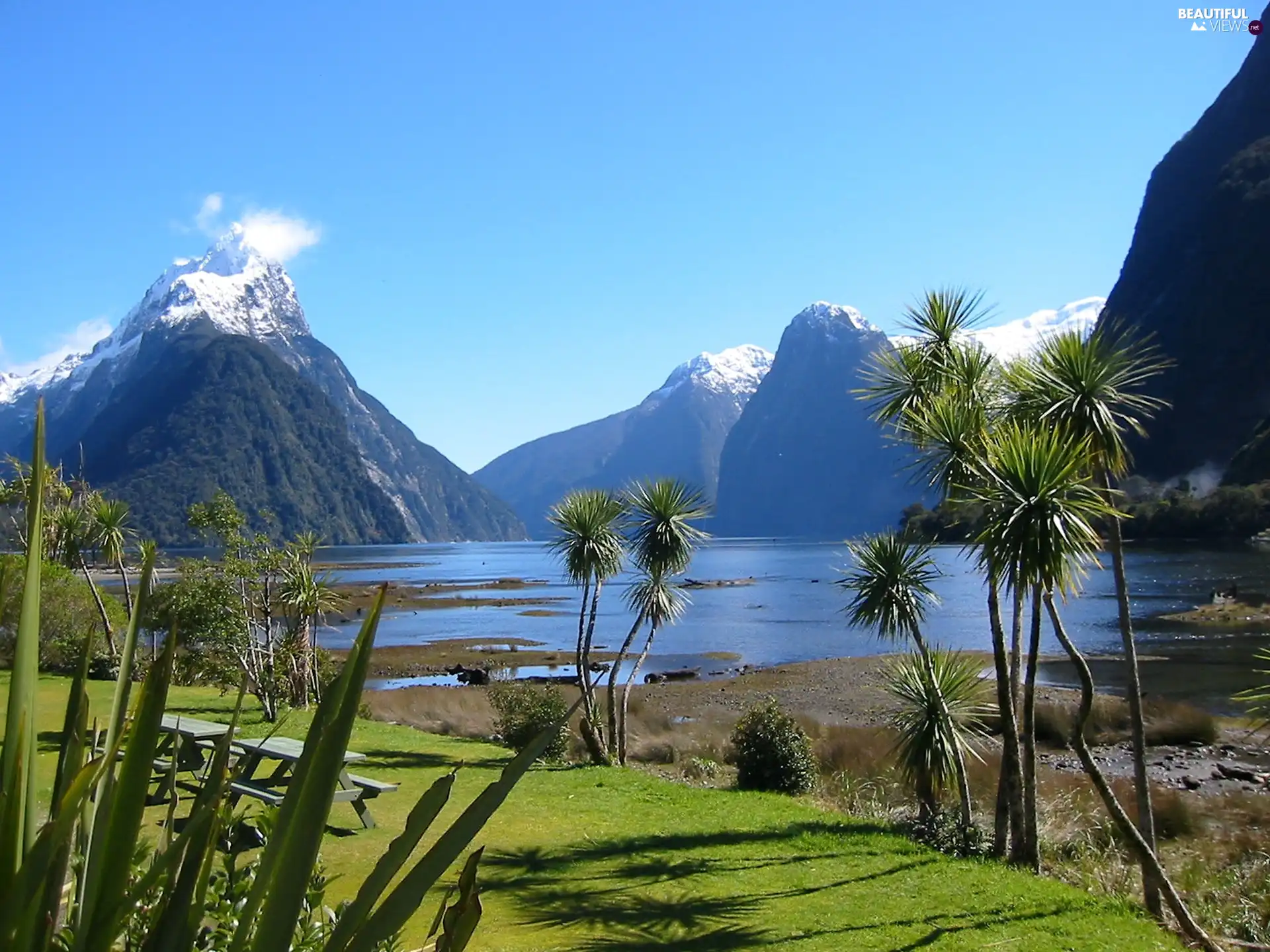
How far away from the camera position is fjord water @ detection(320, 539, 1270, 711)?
31.7m

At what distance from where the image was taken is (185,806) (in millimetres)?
10453

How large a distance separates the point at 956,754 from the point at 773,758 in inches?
115

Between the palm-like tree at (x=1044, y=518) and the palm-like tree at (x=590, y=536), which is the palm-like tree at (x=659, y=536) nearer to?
the palm-like tree at (x=590, y=536)

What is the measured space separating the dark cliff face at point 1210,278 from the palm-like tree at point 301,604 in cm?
8356

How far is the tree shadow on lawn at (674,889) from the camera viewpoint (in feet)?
22.9

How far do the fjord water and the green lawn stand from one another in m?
6.21

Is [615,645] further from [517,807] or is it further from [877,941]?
[877,941]

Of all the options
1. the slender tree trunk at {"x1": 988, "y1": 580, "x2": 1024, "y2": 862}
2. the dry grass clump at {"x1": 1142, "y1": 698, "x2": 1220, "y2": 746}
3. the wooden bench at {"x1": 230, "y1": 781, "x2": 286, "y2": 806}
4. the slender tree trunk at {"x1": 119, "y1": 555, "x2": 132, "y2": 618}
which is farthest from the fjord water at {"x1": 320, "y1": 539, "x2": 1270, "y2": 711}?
the wooden bench at {"x1": 230, "y1": 781, "x2": 286, "y2": 806}

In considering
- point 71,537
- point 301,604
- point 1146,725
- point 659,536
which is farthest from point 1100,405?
point 71,537

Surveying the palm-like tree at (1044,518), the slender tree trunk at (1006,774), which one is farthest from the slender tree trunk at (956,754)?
the palm-like tree at (1044,518)

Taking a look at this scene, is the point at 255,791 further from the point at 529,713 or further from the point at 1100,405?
the point at 1100,405

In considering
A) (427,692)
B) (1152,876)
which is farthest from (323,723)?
(427,692)

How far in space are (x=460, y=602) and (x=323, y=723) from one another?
74828mm

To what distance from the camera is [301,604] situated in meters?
17.8
